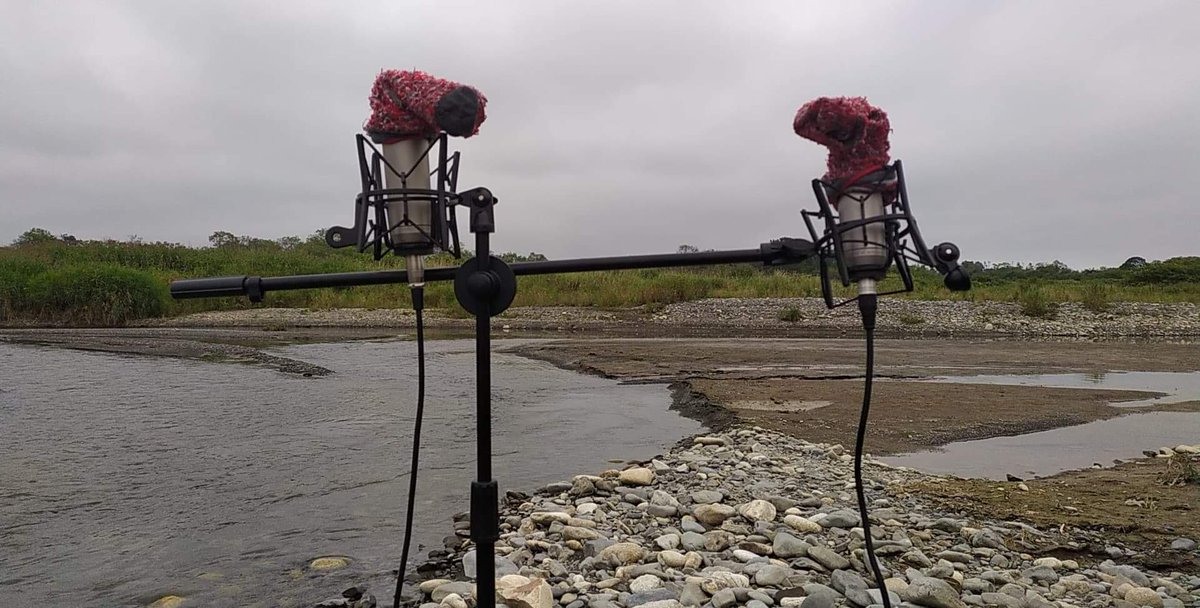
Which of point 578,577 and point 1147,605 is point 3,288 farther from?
point 1147,605

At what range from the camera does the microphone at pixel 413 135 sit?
5.23 feet

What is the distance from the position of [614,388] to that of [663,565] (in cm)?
710

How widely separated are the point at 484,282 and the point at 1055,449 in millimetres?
6525

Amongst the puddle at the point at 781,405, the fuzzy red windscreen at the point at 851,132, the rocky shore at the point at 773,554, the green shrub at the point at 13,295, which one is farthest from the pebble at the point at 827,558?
the green shrub at the point at 13,295

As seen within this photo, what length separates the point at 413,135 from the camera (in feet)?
5.30

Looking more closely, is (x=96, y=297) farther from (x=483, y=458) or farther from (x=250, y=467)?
(x=483, y=458)

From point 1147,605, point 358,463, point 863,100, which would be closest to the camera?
point 863,100

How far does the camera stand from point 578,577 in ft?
11.2

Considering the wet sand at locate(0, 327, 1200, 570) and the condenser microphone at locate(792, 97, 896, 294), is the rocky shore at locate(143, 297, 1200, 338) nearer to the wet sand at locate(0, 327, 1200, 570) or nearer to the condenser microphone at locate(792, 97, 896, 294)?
the wet sand at locate(0, 327, 1200, 570)

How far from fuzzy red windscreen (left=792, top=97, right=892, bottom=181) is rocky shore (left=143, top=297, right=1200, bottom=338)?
2119 cm

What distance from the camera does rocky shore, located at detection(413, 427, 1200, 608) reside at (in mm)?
3047

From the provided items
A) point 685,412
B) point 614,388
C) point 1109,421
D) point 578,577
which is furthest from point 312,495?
point 1109,421

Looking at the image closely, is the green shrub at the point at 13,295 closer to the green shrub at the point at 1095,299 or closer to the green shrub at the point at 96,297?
the green shrub at the point at 96,297

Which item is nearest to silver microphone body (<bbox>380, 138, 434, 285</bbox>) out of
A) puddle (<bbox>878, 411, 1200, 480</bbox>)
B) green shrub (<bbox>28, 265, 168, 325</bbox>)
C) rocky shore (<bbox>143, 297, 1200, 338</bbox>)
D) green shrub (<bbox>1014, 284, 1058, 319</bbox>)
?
puddle (<bbox>878, 411, 1200, 480</bbox>)
